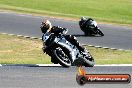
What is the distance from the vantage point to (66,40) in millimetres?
15812

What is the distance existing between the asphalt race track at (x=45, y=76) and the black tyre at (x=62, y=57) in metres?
0.35

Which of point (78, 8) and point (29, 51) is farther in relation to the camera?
point (78, 8)

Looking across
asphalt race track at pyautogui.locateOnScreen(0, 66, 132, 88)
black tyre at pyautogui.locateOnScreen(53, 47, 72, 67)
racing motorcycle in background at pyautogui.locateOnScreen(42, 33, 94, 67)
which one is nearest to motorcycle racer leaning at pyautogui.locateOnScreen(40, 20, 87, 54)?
racing motorcycle in background at pyautogui.locateOnScreen(42, 33, 94, 67)

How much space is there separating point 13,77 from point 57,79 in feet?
4.08

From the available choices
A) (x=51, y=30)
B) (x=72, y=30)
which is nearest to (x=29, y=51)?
(x=51, y=30)

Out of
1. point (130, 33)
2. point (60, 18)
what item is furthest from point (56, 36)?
point (60, 18)

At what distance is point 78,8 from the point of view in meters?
39.5

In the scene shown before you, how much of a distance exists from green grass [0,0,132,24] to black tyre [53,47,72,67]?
18.4 metres

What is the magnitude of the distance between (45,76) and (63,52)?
2391mm

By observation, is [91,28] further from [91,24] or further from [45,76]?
[45,76]

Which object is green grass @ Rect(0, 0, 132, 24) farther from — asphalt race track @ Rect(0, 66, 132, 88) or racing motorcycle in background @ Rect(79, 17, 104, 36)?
asphalt race track @ Rect(0, 66, 132, 88)

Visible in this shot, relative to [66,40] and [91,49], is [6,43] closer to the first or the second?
[91,49]

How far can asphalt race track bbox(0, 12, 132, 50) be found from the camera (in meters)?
24.7

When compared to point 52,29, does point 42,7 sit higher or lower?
lower
